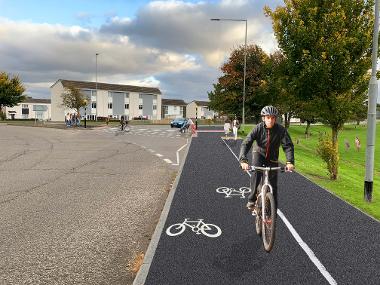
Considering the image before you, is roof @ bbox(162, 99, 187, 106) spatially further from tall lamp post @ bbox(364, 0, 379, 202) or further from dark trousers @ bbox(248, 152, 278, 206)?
dark trousers @ bbox(248, 152, 278, 206)

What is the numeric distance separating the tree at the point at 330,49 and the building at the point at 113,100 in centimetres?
7364

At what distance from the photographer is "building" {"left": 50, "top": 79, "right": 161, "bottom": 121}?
8512 cm

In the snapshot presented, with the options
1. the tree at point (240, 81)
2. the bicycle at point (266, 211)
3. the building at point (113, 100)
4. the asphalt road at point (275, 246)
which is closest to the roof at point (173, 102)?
the building at point (113, 100)

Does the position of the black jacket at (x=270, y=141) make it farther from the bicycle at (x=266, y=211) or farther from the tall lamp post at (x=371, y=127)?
the tall lamp post at (x=371, y=127)

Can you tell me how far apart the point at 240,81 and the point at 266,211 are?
29.9 m

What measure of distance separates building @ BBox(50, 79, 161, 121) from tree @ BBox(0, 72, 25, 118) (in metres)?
11.4

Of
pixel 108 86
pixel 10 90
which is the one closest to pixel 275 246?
pixel 10 90

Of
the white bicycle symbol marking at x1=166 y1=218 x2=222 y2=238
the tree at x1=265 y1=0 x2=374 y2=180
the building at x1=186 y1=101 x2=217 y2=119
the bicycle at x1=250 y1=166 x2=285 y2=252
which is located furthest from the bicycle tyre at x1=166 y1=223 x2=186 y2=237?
the building at x1=186 y1=101 x2=217 y2=119

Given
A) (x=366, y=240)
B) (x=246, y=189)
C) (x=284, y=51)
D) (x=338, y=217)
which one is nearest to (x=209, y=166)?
(x=246, y=189)

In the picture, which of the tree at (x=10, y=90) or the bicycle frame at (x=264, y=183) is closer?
the bicycle frame at (x=264, y=183)

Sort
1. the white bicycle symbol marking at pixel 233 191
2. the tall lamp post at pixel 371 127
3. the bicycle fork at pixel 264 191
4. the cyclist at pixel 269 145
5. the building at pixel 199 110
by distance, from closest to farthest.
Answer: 1. the bicycle fork at pixel 264 191
2. the cyclist at pixel 269 145
3. the tall lamp post at pixel 371 127
4. the white bicycle symbol marking at pixel 233 191
5. the building at pixel 199 110

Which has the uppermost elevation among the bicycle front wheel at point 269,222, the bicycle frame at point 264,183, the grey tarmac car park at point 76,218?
the bicycle frame at point 264,183

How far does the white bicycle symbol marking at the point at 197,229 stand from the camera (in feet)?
19.9

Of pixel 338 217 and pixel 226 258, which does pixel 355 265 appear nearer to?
pixel 226 258
